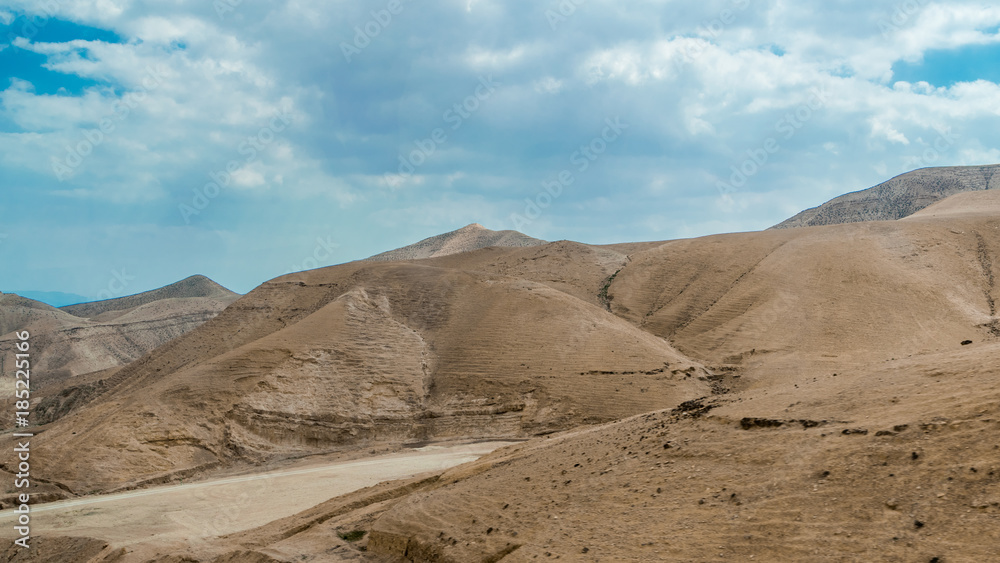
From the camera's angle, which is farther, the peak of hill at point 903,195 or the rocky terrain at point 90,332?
the peak of hill at point 903,195

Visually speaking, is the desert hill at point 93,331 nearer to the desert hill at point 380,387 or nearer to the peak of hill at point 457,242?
the peak of hill at point 457,242

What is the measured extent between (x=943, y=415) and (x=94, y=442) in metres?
21.7

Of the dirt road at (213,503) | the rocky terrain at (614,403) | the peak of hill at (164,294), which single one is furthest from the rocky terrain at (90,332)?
the dirt road at (213,503)

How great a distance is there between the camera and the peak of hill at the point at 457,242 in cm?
9975

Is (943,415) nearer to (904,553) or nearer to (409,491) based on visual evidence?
(904,553)

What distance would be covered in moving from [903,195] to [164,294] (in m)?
110

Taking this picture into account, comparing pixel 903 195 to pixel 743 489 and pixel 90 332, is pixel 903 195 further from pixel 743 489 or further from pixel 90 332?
pixel 90 332

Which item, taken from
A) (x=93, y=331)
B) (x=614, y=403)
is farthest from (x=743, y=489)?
(x=93, y=331)

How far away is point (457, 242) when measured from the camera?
10556 cm

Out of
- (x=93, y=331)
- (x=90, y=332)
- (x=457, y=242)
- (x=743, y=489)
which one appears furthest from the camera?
(x=457, y=242)

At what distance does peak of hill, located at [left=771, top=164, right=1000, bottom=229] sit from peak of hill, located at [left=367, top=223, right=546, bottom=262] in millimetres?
37456

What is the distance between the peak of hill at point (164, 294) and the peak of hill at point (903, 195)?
87.1m

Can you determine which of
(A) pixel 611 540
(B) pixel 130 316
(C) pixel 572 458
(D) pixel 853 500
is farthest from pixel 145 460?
(B) pixel 130 316

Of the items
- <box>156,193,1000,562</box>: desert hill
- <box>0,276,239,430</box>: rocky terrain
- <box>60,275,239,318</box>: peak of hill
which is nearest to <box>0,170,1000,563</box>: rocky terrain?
<box>156,193,1000,562</box>: desert hill
